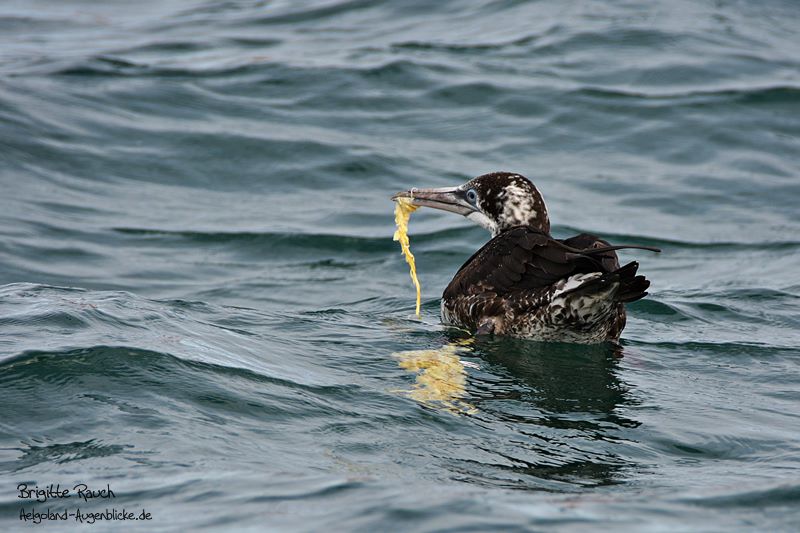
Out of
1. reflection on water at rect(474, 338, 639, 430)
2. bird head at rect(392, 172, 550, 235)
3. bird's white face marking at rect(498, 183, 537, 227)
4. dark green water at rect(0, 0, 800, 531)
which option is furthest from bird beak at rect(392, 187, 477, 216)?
reflection on water at rect(474, 338, 639, 430)

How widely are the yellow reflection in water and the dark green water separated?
0.04 meters

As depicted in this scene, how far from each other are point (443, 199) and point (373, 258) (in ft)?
9.37

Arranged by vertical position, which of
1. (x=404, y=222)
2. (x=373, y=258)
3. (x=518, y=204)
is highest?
(x=518, y=204)

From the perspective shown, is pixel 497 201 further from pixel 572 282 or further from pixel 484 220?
pixel 572 282

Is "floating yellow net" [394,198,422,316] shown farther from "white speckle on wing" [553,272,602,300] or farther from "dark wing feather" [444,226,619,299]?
"white speckle on wing" [553,272,602,300]

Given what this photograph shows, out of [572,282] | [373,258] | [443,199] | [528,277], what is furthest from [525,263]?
[373,258]

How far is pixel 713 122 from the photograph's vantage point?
14781mm

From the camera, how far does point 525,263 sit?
25.6 ft

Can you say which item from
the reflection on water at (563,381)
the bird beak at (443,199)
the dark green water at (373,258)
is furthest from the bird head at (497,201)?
the reflection on water at (563,381)

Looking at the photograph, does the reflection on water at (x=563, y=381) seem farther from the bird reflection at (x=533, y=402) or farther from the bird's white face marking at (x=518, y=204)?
the bird's white face marking at (x=518, y=204)

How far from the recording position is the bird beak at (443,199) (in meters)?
9.00

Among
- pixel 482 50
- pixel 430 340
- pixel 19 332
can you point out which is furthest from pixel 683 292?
pixel 482 50

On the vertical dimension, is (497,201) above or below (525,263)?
above

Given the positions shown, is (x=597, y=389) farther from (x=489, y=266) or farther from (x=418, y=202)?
(x=418, y=202)
